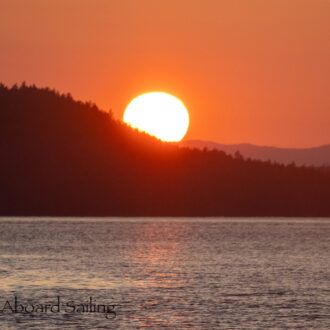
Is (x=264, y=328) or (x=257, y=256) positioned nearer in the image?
(x=264, y=328)

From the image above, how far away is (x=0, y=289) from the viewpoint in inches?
2953

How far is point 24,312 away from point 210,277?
3568cm

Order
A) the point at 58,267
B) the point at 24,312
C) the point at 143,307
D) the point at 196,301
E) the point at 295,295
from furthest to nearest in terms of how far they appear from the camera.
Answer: the point at 58,267 < the point at 295,295 < the point at 196,301 < the point at 143,307 < the point at 24,312

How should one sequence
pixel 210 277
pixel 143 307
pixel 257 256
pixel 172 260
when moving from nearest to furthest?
pixel 143 307
pixel 210 277
pixel 172 260
pixel 257 256

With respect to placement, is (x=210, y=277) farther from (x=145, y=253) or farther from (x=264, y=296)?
(x=145, y=253)

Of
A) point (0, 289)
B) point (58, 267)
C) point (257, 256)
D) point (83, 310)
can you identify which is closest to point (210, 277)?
point (58, 267)

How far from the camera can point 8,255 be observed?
12900 centimetres

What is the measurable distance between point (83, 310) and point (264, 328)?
13.2 m

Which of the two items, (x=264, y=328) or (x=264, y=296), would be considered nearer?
(x=264, y=328)

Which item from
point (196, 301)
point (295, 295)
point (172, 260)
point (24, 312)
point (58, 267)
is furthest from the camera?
point (172, 260)

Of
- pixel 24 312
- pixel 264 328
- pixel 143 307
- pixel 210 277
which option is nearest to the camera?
pixel 264 328

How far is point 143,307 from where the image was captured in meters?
65.6

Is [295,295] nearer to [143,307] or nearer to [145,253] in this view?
[143,307]

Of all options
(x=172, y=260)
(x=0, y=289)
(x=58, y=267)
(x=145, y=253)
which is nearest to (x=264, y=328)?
(x=0, y=289)
